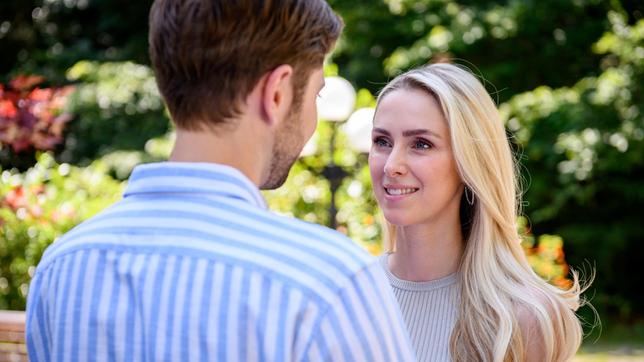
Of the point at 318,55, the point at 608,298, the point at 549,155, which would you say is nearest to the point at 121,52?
the point at 549,155

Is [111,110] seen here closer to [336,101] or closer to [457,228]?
[336,101]

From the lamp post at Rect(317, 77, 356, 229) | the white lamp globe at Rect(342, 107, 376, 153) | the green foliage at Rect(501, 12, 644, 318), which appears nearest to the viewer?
the white lamp globe at Rect(342, 107, 376, 153)

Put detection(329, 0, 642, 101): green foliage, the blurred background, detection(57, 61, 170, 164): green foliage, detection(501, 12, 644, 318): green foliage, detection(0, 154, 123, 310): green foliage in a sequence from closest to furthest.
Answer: detection(0, 154, 123, 310): green foliage < detection(501, 12, 644, 318): green foliage < the blurred background < detection(329, 0, 642, 101): green foliage < detection(57, 61, 170, 164): green foliage

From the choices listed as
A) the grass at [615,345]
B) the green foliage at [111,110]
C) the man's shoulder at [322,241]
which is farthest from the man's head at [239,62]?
the green foliage at [111,110]

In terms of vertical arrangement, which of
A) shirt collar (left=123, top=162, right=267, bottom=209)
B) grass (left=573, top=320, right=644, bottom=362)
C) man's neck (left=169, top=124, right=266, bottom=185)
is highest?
man's neck (left=169, top=124, right=266, bottom=185)

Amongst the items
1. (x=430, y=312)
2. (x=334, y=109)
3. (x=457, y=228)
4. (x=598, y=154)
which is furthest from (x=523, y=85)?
(x=430, y=312)

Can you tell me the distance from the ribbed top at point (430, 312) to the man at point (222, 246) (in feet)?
4.60

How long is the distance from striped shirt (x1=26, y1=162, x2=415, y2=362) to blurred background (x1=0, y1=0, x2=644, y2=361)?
8392 mm

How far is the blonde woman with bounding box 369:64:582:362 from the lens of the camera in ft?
7.88

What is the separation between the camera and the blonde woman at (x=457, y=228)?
2.40 m

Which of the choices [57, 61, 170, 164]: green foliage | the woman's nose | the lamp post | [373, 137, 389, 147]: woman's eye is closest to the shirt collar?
the woman's nose

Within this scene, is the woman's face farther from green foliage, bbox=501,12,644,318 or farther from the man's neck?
green foliage, bbox=501,12,644,318

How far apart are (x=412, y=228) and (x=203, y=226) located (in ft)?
5.08

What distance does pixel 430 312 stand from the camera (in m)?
2.59
